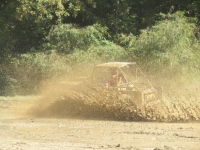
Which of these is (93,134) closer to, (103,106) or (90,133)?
(90,133)

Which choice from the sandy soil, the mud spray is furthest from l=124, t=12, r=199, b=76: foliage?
the sandy soil

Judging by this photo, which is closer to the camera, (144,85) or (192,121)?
(192,121)

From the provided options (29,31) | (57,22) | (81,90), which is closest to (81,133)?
(81,90)

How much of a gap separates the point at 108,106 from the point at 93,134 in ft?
9.94

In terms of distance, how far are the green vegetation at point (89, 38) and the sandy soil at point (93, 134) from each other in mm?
6235

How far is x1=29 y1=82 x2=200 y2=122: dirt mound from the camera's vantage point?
1356cm

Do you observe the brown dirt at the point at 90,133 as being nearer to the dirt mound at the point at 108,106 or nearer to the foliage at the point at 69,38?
the dirt mound at the point at 108,106

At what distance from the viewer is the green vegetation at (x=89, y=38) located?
19109 mm

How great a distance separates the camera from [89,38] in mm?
21188

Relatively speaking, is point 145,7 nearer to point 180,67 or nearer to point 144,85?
point 180,67

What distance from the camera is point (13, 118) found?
14227 mm

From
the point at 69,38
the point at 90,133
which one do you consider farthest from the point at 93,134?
the point at 69,38

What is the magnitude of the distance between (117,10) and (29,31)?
4296mm

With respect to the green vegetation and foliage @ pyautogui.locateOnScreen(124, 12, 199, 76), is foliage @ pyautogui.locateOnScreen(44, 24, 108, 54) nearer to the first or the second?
the green vegetation
